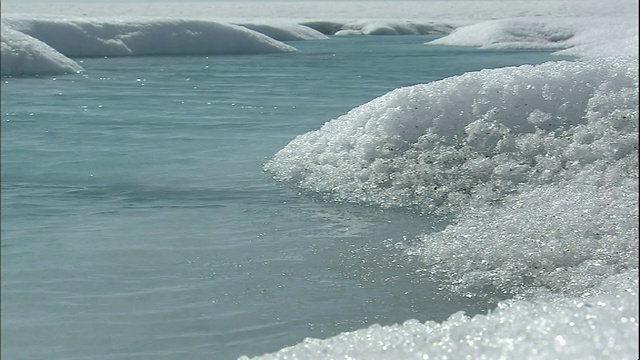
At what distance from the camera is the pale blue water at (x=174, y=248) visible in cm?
254

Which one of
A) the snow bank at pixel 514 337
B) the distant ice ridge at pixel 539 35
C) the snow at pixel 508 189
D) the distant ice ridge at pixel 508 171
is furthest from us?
the distant ice ridge at pixel 539 35

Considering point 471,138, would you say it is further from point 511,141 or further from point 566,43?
point 566,43

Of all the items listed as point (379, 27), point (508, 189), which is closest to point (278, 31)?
point (379, 27)

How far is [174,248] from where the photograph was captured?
12.8 ft

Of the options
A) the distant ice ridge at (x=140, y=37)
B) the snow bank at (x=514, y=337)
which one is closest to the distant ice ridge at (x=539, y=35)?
the distant ice ridge at (x=140, y=37)

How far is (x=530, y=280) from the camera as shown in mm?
3633

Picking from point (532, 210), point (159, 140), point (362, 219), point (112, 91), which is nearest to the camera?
point (532, 210)

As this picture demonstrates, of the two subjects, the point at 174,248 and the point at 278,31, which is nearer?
the point at 174,248

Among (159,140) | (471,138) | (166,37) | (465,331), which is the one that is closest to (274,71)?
(166,37)

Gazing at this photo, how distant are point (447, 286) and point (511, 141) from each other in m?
1.85

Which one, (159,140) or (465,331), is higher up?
(465,331)

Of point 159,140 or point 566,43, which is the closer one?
point 159,140

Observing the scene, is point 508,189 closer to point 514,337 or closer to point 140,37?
point 514,337

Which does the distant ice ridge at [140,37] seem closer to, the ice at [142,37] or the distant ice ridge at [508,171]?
the ice at [142,37]
